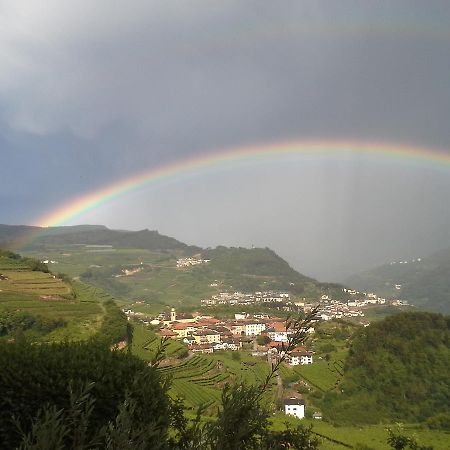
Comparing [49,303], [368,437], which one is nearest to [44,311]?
[49,303]

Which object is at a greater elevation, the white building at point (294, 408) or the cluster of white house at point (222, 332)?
the white building at point (294, 408)

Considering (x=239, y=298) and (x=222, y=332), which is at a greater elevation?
(x=222, y=332)

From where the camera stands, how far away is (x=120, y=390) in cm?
787

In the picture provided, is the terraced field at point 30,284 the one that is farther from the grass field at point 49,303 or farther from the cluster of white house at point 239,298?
the cluster of white house at point 239,298

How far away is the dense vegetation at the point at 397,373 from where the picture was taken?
41031mm

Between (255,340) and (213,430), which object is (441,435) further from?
(255,340)

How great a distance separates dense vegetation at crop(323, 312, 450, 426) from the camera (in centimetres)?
4103

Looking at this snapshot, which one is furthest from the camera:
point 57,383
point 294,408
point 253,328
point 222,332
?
point 253,328

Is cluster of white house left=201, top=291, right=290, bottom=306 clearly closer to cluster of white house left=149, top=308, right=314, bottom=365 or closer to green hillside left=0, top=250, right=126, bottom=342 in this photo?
cluster of white house left=149, top=308, right=314, bottom=365

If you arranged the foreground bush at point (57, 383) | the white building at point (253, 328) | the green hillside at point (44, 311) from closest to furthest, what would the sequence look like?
the foreground bush at point (57, 383) → the green hillside at point (44, 311) → the white building at point (253, 328)

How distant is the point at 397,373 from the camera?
152 ft

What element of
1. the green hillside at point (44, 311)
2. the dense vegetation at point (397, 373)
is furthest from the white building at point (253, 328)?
the green hillside at point (44, 311)

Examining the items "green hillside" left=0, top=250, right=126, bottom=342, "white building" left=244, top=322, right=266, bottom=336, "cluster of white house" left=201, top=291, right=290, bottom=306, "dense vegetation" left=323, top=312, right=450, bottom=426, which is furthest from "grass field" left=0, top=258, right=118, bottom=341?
"cluster of white house" left=201, top=291, right=290, bottom=306

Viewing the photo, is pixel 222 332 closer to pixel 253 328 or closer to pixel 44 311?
pixel 253 328
